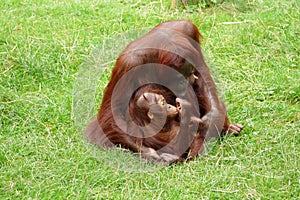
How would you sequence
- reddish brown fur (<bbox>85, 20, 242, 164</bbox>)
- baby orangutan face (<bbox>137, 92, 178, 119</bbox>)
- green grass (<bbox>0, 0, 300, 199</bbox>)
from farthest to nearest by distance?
reddish brown fur (<bbox>85, 20, 242, 164</bbox>) < baby orangutan face (<bbox>137, 92, 178, 119</bbox>) < green grass (<bbox>0, 0, 300, 199</bbox>)

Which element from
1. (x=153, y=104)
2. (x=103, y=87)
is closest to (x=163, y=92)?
(x=153, y=104)

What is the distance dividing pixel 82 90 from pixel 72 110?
252 mm

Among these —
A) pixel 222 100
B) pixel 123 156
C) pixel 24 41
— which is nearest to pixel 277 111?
pixel 222 100

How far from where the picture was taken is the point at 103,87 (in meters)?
4.22

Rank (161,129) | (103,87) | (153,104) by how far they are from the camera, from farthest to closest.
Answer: (103,87)
(161,129)
(153,104)

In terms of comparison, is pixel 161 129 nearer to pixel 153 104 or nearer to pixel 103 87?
pixel 153 104

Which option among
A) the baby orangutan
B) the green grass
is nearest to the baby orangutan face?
the baby orangutan

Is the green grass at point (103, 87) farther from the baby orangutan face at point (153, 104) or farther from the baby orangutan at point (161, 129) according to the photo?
the baby orangutan face at point (153, 104)

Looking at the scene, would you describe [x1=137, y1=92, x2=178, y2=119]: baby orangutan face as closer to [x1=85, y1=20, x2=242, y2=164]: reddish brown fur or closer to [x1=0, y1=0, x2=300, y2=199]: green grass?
[x1=85, y1=20, x2=242, y2=164]: reddish brown fur

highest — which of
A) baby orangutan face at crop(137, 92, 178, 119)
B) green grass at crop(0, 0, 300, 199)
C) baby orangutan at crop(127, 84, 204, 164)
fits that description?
baby orangutan face at crop(137, 92, 178, 119)

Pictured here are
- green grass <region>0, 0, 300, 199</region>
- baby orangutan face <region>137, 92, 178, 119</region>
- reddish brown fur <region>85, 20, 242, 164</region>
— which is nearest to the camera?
green grass <region>0, 0, 300, 199</region>

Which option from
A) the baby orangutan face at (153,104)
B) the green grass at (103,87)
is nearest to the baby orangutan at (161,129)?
the baby orangutan face at (153,104)

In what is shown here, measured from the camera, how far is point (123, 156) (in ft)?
10.8

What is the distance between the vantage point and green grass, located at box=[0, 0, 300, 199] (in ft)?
9.99
